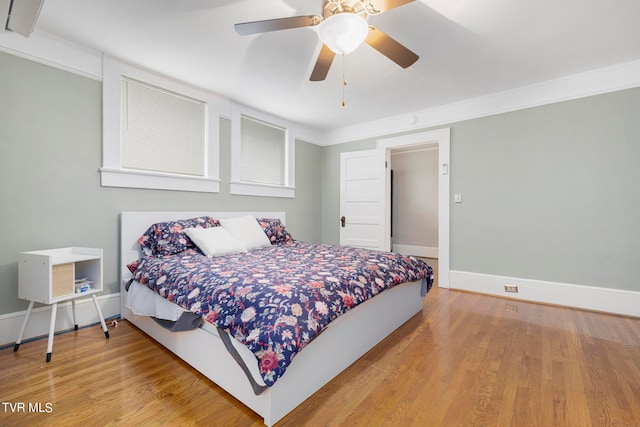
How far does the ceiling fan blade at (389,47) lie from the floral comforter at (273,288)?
150 cm

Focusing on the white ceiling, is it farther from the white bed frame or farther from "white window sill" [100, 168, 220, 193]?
the white bed frame

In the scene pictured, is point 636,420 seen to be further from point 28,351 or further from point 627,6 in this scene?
point 28,351

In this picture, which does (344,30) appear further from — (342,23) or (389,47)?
(389,47)

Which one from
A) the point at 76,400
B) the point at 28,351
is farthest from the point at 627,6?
the point at 28,351

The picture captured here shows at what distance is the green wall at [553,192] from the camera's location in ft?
9.01

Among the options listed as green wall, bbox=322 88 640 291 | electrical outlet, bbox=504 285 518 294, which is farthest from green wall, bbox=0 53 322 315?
electrical outlet, bbox=504 285 518 294

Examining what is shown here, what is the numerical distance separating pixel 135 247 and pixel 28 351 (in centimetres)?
100

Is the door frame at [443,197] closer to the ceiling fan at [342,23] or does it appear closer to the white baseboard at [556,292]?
the white baseboard at [556,292]

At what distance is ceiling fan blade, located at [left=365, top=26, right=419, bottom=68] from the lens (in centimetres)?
174

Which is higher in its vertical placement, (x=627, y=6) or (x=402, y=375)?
(x=627, y=6)

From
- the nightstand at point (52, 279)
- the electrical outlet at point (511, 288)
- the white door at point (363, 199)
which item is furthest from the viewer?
the white door at point (363, 199)

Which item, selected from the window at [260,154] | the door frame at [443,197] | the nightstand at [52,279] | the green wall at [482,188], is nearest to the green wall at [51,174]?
the green wall at [482,188]

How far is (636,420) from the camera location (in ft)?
4.47

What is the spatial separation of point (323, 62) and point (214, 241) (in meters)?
1.79
